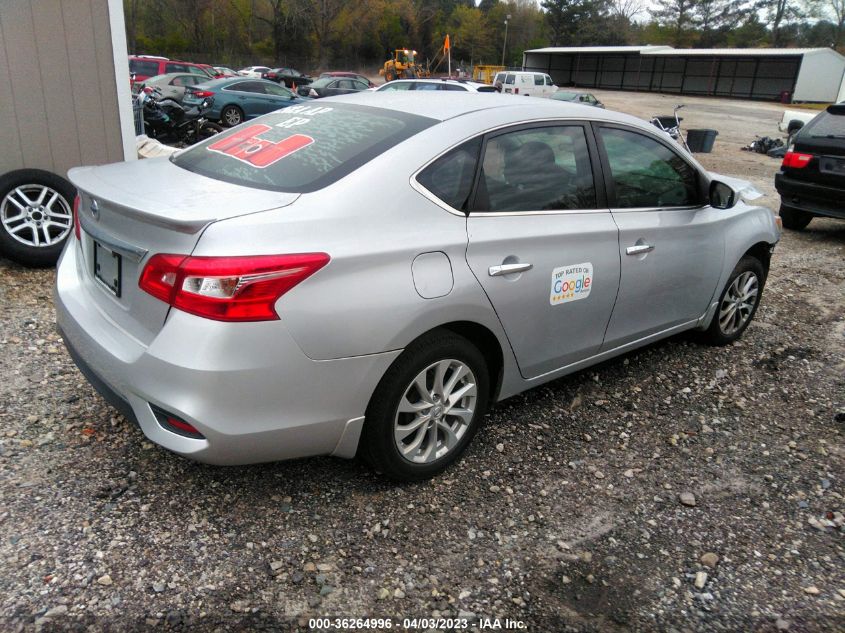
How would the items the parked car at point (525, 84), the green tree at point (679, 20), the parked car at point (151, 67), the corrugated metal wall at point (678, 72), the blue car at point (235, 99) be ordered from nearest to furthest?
the blue car at point (235, 99), the parked car at point (151, 67), the parked car at point (525, 84), the corrugated metal wall at point (678, 72), the green tree at point (679, 20)

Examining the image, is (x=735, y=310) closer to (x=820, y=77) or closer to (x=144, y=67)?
(x=144, y=67)

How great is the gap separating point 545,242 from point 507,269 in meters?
0.30

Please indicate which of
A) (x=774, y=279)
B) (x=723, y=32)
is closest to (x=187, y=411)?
(x=774, y=279)

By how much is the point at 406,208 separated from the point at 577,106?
58.2 inches

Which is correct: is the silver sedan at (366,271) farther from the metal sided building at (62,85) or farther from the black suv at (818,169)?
the black suv at (818,169)

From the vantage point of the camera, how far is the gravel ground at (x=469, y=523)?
2352mm

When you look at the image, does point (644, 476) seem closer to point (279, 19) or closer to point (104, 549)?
point (104, 549)

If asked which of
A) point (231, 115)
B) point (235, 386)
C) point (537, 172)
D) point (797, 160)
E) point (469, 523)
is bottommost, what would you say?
point (469, 523)

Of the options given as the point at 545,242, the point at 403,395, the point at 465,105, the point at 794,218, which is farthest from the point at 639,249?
the point at 794,218

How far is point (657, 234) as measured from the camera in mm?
3668

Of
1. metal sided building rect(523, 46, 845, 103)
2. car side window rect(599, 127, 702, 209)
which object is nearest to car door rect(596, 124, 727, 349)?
car side window rect(599, 127, 702, 209)

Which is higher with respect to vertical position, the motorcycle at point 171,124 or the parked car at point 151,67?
the parked car at point 151,67

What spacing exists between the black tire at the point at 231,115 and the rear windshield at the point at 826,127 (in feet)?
41.9

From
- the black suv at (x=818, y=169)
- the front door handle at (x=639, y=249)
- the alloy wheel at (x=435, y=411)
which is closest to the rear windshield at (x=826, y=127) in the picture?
the black suv at (x=818, y=169)
